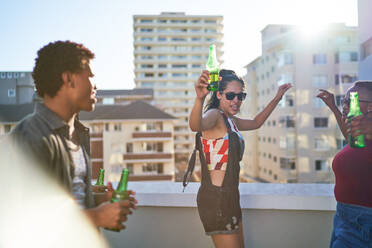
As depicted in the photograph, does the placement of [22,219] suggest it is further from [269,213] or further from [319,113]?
[319,113]

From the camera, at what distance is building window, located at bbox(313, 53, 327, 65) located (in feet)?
107

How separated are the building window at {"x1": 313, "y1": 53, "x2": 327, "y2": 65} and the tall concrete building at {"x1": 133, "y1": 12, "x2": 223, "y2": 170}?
30305 mm

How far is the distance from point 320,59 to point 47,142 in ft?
117

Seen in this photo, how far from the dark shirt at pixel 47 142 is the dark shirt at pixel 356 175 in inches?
58.4

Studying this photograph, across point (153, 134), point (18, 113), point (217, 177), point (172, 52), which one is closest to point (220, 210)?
point (217, 177)

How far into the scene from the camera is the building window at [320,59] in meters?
32.6

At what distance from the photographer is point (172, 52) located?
62312 mm

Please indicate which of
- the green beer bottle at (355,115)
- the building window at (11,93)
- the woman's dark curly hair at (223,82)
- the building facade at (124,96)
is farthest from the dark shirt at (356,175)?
the building facade at (124,96)

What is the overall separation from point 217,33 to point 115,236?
209 feet

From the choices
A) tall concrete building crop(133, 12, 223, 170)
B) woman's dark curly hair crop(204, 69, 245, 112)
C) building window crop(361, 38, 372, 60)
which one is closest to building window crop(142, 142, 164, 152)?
tall concrete building crop(133, 12, 223, 170)

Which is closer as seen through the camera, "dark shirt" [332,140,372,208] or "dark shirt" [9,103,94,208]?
"dark shirt" [9,103,94,208]

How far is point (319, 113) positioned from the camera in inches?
1298

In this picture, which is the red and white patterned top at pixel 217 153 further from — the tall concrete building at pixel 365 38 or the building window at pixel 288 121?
the building window at pixel 288 121

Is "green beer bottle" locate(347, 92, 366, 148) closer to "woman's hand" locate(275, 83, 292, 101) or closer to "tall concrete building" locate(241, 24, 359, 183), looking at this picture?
"woman's hand" locate(275, 83, 292, 101)
